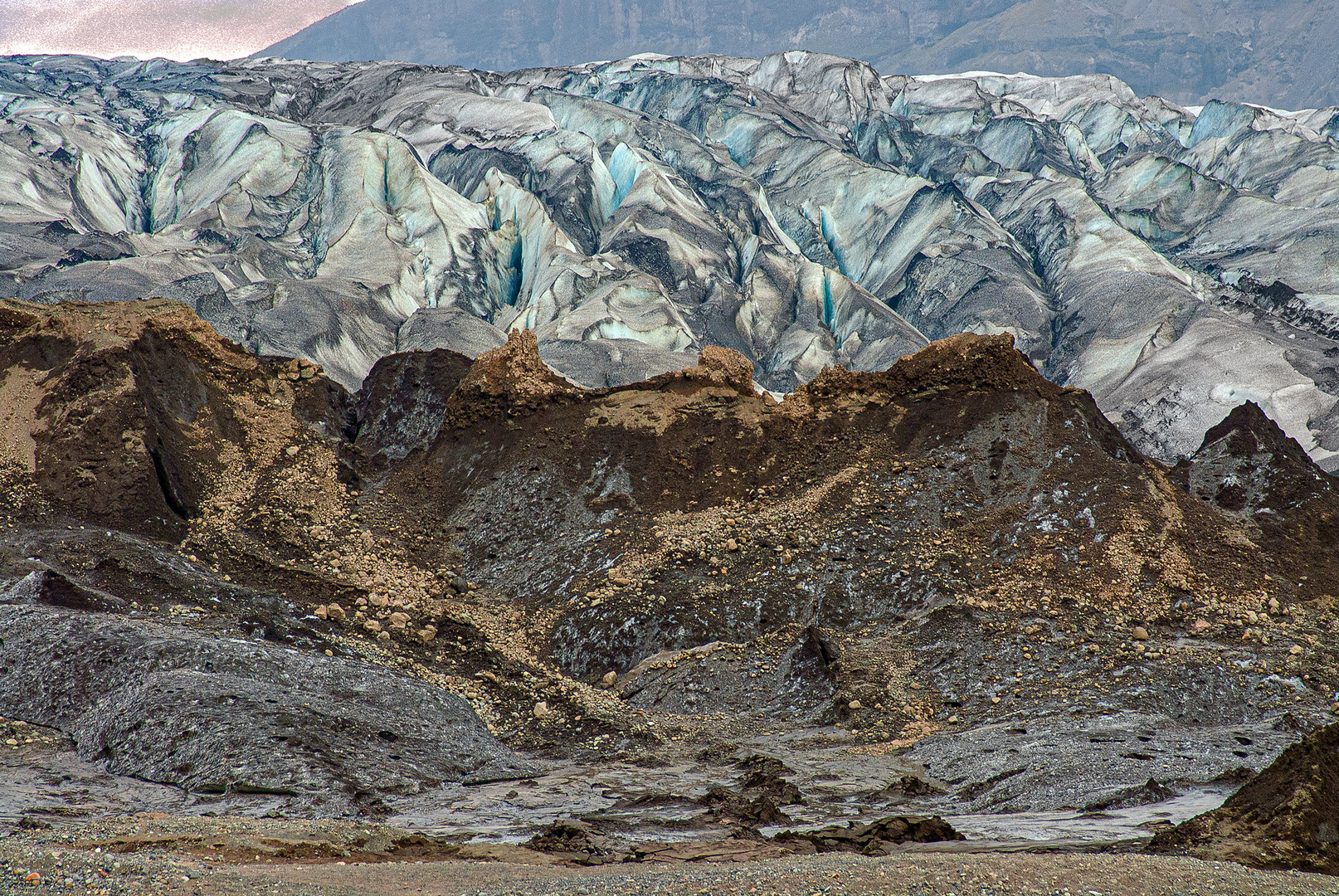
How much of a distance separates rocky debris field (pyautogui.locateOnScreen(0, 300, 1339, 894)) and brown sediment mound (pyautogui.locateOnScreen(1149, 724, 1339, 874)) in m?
0.05

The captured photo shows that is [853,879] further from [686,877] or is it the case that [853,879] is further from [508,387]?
[508,387]

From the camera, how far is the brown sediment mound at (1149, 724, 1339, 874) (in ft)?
26.9

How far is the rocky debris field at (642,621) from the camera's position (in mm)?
10422

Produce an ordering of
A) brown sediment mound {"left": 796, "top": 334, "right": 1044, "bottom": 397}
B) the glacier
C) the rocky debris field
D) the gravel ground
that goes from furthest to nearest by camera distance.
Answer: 1. the glacier
2. brown sediment mound {"left": 796, "top": 334, "right": 1044, "bottom": 397}
3. the rocky debris field
4. the gravel ground

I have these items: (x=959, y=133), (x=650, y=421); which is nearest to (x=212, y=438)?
(x=650, y=421)

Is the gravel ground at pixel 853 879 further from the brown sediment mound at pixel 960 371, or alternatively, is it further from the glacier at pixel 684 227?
the glacier at pixel 684 227

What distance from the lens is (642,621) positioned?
19.7 metres

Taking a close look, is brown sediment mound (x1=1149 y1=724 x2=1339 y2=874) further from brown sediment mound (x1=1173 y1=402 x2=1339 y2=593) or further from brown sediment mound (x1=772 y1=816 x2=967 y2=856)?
brown sediment mound (x1=1173 y1=402 x2=1339 y2=593)

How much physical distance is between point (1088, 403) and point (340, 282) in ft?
168

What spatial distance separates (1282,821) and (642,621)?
42.2ft

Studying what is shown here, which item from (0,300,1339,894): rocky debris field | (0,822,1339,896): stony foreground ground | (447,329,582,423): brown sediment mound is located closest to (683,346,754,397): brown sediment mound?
(0,300,1339,894): rocky debris field

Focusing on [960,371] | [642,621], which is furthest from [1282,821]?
[960,371]

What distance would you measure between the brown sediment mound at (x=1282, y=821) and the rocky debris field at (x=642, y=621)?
5cm

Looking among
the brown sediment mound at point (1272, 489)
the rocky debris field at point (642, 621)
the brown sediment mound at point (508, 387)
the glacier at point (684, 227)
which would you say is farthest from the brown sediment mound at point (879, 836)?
the glacier at point (684, 227)
